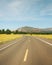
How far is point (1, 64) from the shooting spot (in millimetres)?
8000

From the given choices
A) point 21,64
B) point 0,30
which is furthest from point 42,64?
point 0,30

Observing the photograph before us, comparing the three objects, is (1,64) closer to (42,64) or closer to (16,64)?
(16,64)

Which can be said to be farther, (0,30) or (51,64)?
(0,30)

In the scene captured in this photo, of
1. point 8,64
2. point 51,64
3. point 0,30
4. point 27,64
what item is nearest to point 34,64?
point 27,64

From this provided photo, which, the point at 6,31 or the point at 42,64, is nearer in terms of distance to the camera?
the point at 42,64

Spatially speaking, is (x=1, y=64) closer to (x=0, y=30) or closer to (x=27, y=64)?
(x=27, y=64)

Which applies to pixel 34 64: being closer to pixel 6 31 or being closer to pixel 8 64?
pixel 8 64

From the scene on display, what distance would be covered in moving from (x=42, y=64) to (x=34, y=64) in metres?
0.43

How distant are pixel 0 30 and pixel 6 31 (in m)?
8.36

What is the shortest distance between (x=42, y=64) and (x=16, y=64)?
140 cm

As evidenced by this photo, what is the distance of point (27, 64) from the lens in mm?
7852

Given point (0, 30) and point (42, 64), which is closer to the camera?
point (42, 64)

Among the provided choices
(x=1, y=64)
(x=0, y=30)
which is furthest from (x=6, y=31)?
(x=1, y=64)

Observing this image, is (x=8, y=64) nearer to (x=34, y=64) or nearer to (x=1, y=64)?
(x=1, y=64)
